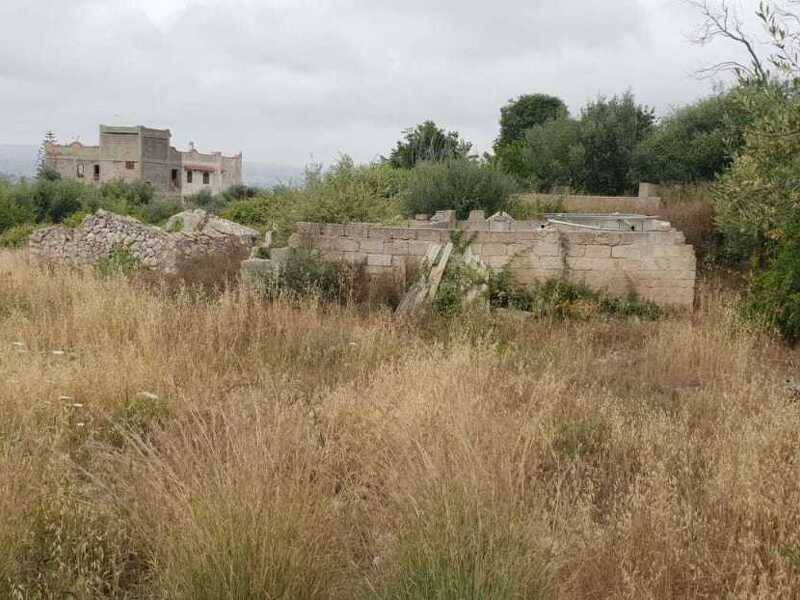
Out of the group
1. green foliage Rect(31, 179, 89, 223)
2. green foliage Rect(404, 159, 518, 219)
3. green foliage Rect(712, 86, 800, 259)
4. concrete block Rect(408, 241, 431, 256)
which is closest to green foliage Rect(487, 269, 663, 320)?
concrete block Rect(408, 241, 431, 256)

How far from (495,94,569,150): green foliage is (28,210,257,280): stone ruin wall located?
2901 centimetres

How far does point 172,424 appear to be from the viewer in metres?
3.90

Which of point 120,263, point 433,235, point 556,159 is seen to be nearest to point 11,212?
point 120,263

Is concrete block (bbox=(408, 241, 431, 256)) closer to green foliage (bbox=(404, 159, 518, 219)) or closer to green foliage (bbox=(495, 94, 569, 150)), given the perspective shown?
green foliage (bbox=(404, 159, 518, 219))

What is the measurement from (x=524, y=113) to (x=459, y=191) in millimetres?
27650

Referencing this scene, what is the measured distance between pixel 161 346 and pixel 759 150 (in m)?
4.66

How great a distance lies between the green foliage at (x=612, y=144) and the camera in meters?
22.8

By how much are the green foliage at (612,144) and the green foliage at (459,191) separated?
6.85 metres

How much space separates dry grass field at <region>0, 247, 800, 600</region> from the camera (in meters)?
2.55

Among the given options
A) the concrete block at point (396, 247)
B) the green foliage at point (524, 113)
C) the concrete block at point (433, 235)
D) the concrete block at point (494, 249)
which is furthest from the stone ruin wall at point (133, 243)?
the green foliage at point (524, 113)

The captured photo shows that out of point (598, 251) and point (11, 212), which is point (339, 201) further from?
point (11, 212)

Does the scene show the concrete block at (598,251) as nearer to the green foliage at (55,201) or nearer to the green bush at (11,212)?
the green bush at (11,212)

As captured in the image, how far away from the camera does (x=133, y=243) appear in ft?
48.1

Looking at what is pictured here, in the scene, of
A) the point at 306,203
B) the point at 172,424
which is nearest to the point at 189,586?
the point at 172,424
